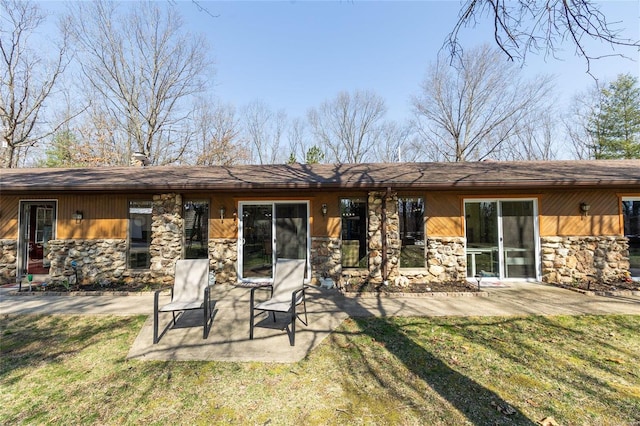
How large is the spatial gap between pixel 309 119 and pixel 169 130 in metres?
11.2

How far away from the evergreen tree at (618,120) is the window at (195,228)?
897 inches

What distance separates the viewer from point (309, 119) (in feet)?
81.1

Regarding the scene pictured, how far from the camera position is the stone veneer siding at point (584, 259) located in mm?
6820

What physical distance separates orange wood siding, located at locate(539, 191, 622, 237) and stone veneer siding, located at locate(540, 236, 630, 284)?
0.20 m

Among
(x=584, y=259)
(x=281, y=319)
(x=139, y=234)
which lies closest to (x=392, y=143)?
(x=584, y=259)

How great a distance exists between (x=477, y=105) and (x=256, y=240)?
1940 cm

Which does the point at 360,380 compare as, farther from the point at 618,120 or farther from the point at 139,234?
the point at 618,120

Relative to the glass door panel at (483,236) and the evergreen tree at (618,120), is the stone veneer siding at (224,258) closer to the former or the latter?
the glass door panel at (483,236)

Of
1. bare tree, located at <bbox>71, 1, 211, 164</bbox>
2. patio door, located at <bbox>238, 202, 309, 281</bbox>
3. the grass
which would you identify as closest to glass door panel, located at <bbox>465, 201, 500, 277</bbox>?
the grass

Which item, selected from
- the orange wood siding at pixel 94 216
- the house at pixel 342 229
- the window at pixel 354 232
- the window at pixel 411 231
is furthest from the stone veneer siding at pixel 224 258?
the window at pixel 411 231

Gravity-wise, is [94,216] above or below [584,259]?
above

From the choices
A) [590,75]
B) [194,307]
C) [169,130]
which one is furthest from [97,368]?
[169,130]

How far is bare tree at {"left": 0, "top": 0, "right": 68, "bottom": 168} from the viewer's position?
14.6 meters

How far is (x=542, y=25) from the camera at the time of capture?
280cm
